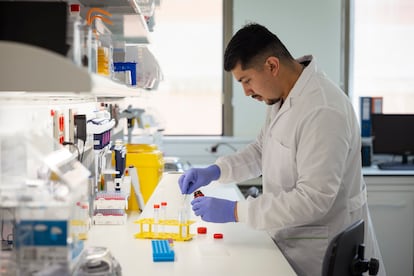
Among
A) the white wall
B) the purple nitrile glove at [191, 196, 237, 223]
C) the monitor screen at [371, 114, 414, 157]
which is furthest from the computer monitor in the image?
the purple nitrile glove at [191, 196, 237, 223]

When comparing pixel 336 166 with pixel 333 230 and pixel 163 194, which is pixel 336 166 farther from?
pixel 163 194

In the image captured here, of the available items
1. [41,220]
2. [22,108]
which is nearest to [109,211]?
[22,108]

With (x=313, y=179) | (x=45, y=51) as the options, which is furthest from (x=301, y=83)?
(x=45, y=51)

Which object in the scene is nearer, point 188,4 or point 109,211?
point 109,211

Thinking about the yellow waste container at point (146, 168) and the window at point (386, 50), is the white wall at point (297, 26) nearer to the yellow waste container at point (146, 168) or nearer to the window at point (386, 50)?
the window at point (386, 50)

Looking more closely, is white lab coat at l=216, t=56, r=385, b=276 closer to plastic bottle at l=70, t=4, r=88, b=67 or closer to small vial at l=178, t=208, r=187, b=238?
small vial at l=178, t=208, r=187, b=238

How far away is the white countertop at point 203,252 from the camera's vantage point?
6.07 feet

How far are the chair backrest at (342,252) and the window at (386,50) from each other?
3.68m

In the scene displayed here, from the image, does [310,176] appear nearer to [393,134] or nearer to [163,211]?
[163,211]

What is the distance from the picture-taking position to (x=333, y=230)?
2.23 metres

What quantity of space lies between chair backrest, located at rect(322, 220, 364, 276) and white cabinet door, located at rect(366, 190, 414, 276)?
2.69 metres

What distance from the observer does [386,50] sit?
530 cm

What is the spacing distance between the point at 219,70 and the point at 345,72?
1.14 m

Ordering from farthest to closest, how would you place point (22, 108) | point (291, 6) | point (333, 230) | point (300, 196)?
point (291, 6)
point (333, 230)
point (300, 196)
point (22, 108)
